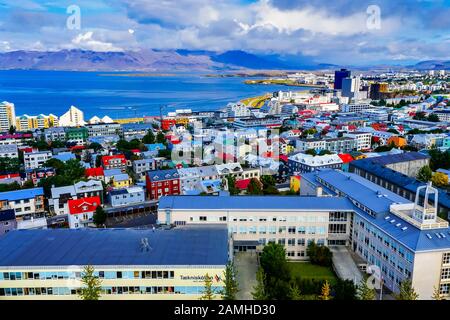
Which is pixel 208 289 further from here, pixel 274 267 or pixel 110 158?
pixel 110 158

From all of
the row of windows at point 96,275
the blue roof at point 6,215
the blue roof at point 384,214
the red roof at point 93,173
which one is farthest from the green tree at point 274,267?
the red roof at point 93,173

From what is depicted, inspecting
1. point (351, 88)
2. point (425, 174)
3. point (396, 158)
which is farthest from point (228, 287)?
point (351, 88)

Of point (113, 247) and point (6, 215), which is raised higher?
point (113, 247)

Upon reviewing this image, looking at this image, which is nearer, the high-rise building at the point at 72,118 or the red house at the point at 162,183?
the red house at the point at 162,183

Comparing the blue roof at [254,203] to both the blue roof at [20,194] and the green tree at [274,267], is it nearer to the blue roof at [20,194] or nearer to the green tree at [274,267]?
the green tree at [274,267]

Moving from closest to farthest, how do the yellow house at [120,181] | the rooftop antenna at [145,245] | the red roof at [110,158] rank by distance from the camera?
the rooftop antenna at [145,245] → the yellow house at [120,181] → the red roof at [110,158]

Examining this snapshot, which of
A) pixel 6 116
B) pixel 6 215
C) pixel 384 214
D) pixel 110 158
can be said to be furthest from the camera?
pixel 6 116
